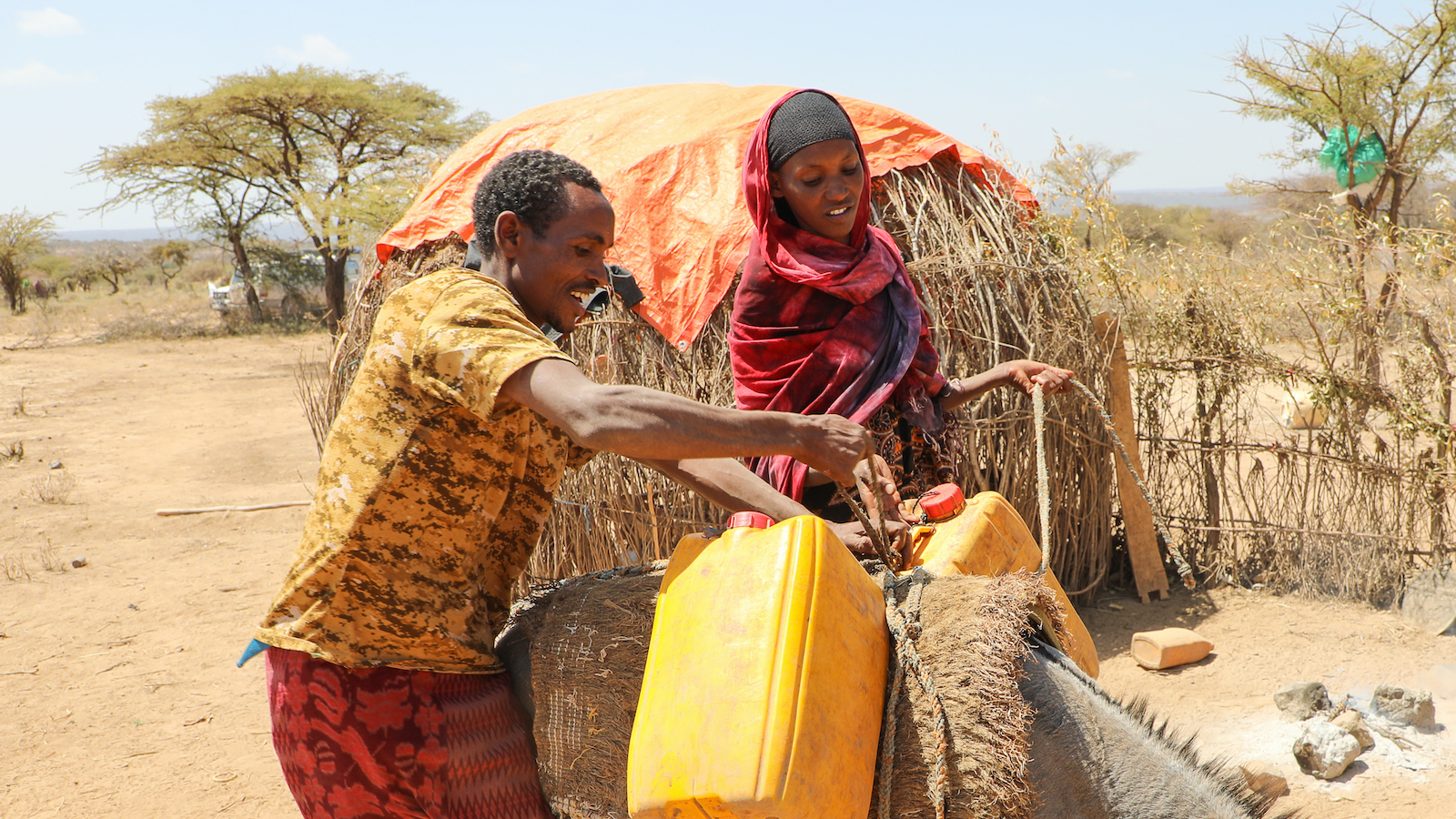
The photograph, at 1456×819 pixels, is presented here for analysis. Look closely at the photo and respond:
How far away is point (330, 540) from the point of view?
1513 millimetres

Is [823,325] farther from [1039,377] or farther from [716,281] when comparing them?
[716,281]

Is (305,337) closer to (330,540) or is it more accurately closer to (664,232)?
(664,232)

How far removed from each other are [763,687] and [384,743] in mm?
738

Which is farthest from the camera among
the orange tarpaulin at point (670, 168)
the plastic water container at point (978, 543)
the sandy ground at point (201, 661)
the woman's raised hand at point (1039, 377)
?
the orange tarpaulin at point (670, 168)

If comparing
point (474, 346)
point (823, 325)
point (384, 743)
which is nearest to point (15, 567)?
point (384, 743)

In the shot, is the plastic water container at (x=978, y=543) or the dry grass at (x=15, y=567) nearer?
the plastic water container at (x=978, y=543)

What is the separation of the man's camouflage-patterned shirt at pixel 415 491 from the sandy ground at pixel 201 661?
2768 millimetres

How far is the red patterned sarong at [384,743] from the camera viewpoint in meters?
1.56

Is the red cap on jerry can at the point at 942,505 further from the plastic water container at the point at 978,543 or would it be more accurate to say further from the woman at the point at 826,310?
the woman at the point at 826,310

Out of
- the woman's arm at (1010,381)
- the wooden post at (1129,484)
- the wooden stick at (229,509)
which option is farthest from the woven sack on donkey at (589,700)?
the wooden stick at (229,509)

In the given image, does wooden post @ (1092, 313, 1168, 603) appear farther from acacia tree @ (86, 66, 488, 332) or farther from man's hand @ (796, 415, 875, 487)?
acacia tree @ (86, 66, 488, 332)

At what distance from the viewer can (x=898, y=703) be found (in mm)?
1399

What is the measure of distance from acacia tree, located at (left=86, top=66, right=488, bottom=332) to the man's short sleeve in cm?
1897

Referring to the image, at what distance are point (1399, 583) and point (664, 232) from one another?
4.11 meters
